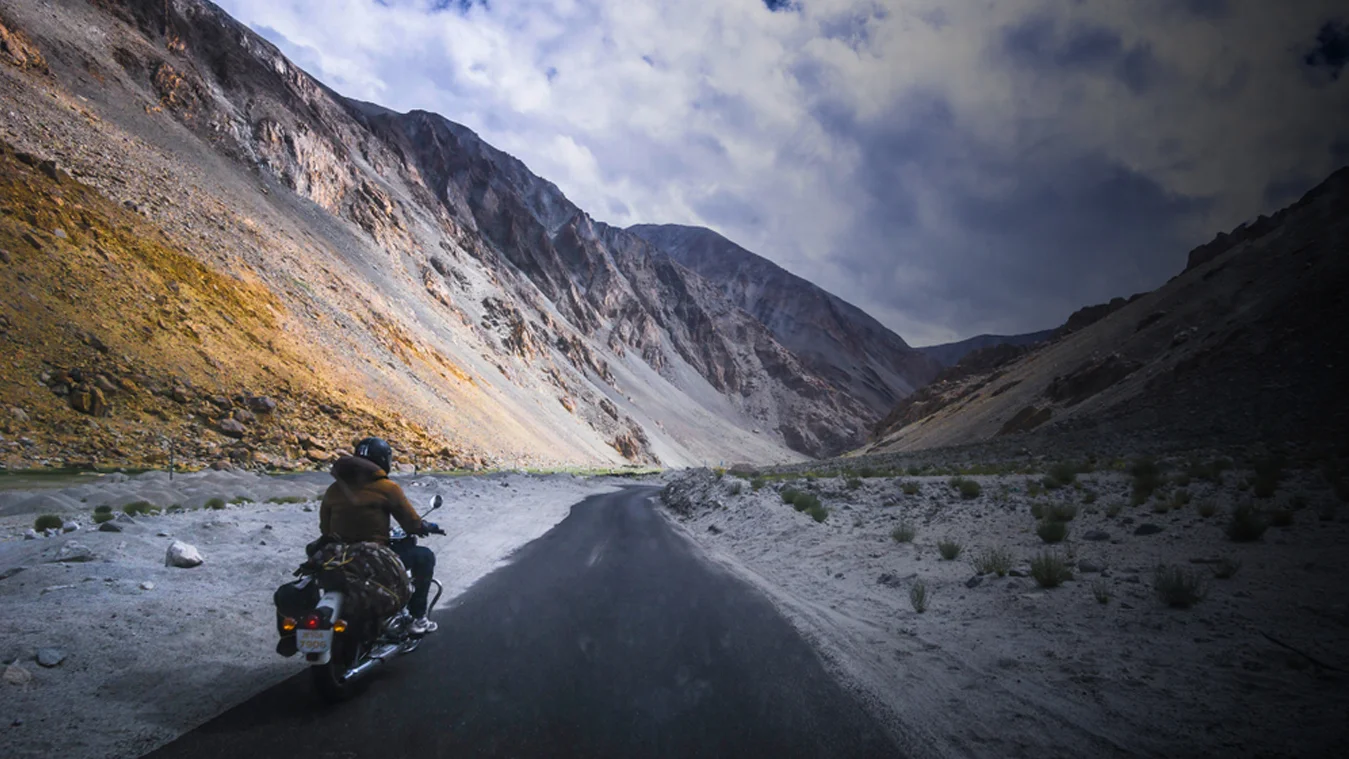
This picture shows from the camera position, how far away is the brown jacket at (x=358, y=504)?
4.46m

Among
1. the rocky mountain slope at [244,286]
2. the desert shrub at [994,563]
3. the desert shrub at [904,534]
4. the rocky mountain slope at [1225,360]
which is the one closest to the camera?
the desert shrub at [994,563]

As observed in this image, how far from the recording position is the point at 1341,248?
28594 mm

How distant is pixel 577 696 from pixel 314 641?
1.78 metres

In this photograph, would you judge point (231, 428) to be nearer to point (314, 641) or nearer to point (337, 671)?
point (337, 671)

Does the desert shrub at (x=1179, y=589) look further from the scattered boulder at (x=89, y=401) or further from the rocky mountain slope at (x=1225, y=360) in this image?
the scattered boulder at (x=89, y=401)

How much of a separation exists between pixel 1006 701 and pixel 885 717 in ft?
3.56

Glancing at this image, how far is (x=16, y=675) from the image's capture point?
11.3ft

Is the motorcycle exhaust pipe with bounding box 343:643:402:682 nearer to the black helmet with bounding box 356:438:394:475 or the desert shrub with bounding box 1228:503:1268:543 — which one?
the black helmet with bounding box 356:438:394:475

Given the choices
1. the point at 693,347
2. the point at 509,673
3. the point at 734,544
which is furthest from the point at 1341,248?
the point at 693,347

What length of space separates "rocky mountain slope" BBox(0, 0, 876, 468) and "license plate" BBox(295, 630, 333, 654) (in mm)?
18595

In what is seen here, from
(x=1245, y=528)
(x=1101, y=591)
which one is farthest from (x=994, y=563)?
(x=1245, y=528)

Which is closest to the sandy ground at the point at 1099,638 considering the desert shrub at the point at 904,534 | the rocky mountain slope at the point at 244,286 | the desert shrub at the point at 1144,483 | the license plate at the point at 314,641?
the desert shrub at the point at 904,534

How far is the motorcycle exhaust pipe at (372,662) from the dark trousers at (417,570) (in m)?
0.40

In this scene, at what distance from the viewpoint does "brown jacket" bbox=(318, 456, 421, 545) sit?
4.46 m
